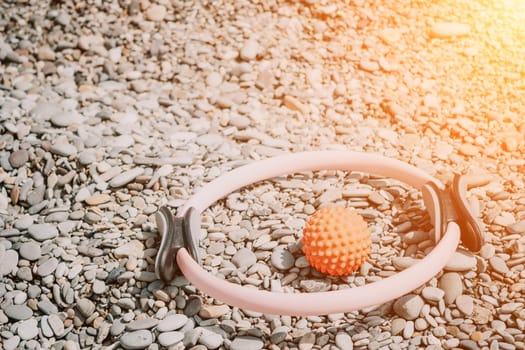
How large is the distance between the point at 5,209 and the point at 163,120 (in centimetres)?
112

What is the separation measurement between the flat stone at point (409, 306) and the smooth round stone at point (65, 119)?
7.67 ft

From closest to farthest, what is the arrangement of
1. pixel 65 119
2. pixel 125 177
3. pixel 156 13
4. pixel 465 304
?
pixel 465 304
pixel 125 177
pixel 65 119
pixel 156 13

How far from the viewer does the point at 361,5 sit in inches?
196

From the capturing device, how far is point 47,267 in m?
3.38

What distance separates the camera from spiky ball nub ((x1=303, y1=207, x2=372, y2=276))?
3.07 m

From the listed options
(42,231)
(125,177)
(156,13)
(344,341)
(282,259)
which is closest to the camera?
(344,341)

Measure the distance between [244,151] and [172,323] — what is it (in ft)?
4.21

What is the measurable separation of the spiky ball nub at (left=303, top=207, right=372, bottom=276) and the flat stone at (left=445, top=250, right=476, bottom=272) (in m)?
0.43

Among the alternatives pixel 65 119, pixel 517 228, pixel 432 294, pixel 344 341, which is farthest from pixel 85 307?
pixel 517 228

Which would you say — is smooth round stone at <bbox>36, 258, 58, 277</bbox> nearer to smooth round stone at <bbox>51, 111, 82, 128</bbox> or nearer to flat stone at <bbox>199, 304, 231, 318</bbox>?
flat stone at <bbox>199, 304, 231, 318</bbox>

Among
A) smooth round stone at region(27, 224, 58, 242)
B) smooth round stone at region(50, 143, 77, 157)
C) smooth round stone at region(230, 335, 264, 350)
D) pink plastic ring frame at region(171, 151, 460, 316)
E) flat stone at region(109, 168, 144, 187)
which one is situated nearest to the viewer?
pink plastic ring frame at region(171, 151, 460, 316)

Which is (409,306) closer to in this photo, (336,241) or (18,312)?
(336,241)

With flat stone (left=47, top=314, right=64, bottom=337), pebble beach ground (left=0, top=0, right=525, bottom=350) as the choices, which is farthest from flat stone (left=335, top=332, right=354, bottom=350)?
flat stone (left=47, top=314, right=64, bottom=337)

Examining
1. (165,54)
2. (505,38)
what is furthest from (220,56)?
(505,38)
